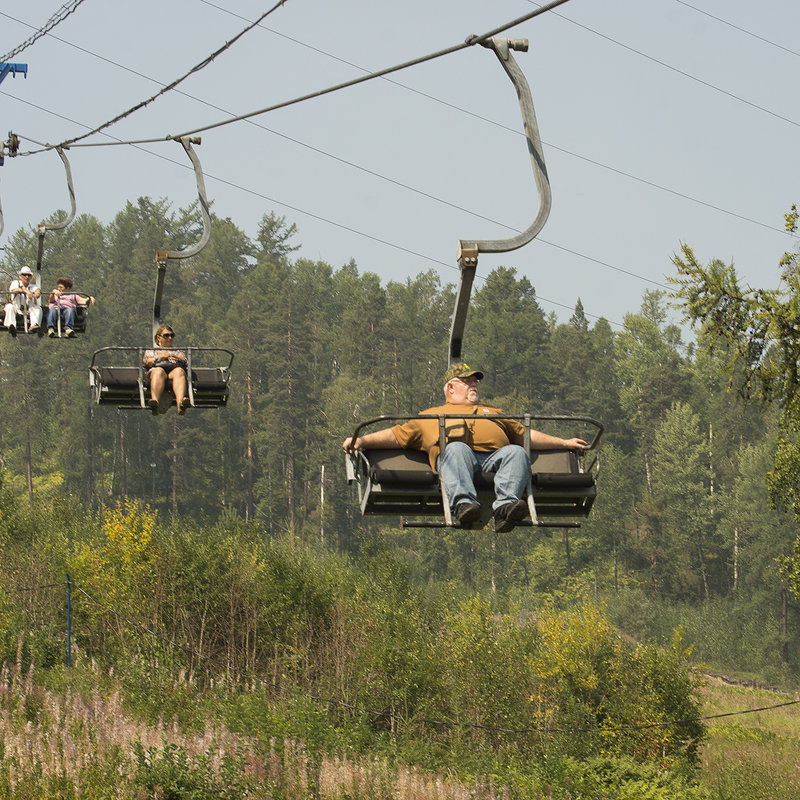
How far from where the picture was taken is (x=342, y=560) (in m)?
54.0

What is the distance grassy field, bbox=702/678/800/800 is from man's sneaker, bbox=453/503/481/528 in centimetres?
2776

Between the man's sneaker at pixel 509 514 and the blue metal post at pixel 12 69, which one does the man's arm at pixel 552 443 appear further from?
the blue metal post at pixel 12 69

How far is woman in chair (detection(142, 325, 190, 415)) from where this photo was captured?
18.7 meters

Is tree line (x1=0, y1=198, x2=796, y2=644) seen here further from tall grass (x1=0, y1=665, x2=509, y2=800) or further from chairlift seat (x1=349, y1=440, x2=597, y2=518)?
chairlift seat (x1=349, y1=440, x2=597, y2=518)

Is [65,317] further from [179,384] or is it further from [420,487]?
[420,487]

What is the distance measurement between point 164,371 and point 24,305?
5.92 meters

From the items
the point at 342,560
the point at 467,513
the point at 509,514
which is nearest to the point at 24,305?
the point at 467,513

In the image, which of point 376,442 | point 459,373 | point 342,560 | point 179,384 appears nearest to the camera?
point 459,373

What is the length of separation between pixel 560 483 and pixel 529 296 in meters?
104

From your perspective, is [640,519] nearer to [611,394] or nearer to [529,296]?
[611,394]

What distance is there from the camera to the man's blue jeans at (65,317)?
934 inches

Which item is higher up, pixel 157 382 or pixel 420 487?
pixel 157 382

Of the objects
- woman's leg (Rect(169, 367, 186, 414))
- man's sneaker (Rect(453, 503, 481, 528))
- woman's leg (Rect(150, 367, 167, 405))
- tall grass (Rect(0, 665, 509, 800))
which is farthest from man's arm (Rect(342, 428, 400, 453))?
tall grass (Rect(0, 665, 509, 800))

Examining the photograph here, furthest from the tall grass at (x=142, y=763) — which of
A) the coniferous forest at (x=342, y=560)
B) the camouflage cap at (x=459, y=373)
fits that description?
the camouflage cap at (x=459, y=373)
